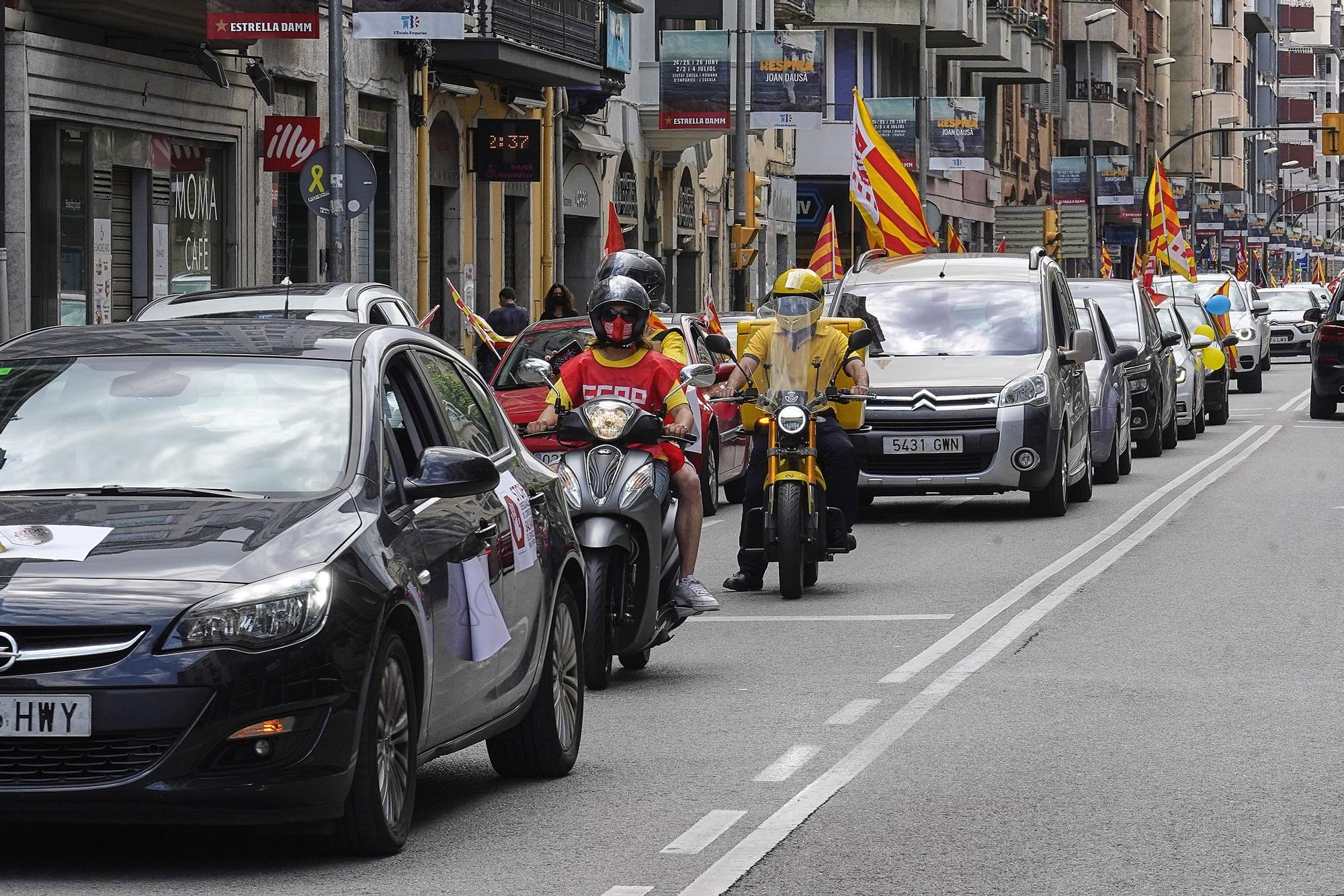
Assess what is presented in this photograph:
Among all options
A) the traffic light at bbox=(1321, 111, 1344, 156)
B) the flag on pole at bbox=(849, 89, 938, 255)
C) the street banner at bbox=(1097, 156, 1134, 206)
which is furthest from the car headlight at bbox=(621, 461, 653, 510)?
the street banner at bbox=(1097, 156, 1134, 206)

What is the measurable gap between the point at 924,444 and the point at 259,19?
335 inches

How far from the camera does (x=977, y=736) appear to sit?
9266mm

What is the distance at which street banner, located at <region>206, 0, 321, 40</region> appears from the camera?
24188 millimetres

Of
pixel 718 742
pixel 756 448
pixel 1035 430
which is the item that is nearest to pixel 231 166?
pixel 1035 430

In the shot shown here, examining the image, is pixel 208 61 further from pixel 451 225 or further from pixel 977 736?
pixel 977 736

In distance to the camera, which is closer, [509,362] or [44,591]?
[44,591]

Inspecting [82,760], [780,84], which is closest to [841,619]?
[82,760]

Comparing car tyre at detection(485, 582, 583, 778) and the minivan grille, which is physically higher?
the minivan grille

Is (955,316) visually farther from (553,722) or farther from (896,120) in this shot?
(896,120)

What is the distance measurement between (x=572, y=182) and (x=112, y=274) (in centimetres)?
1677

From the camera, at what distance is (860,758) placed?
8852mm

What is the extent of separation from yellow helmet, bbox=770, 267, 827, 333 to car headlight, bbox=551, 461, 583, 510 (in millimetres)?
3855

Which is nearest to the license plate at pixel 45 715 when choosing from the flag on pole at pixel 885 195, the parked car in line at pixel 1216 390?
the flag on pole at pixel 885 195

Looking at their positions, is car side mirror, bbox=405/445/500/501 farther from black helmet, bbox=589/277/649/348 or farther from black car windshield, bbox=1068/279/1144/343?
black car windshield, bbox=1068/279/1144/343
